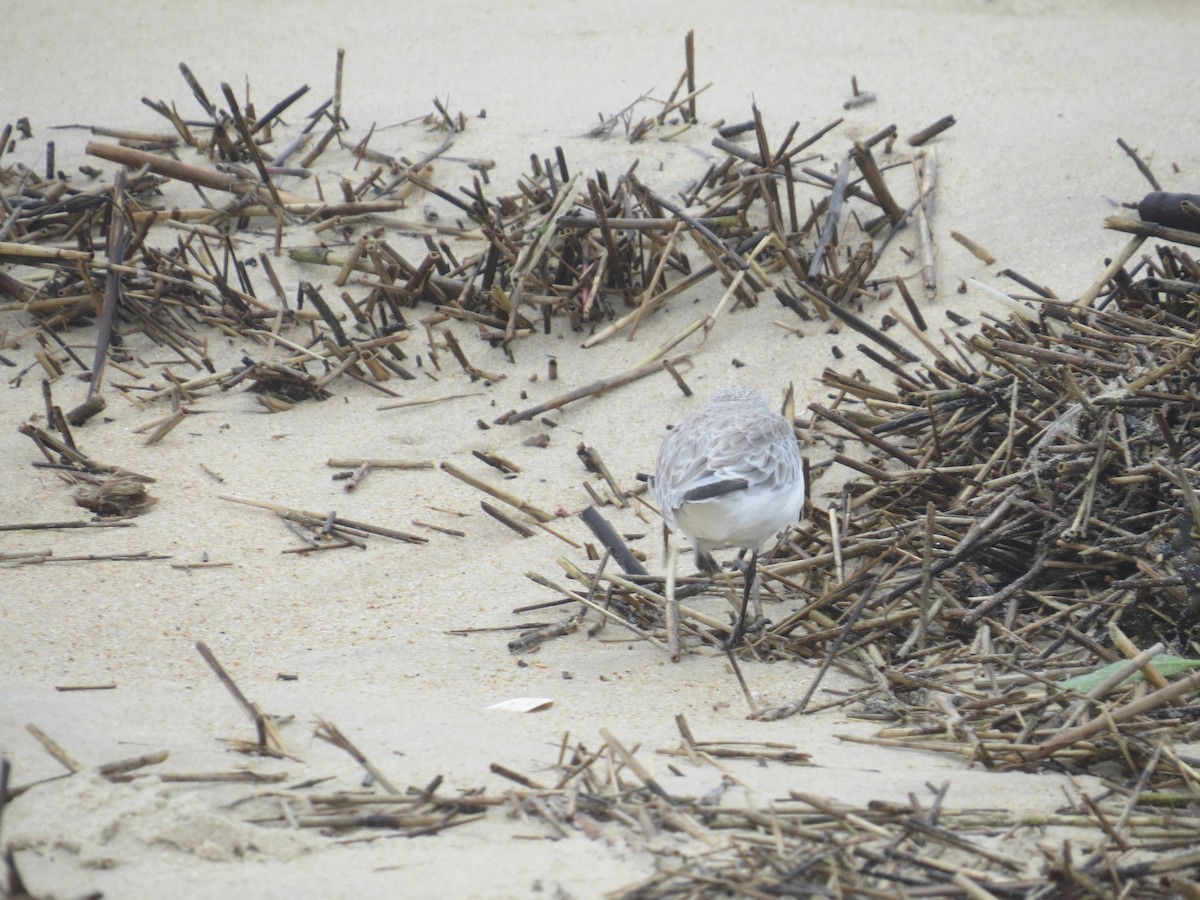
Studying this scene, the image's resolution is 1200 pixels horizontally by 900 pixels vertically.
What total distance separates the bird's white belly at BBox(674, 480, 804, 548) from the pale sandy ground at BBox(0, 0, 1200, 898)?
1.42 feet

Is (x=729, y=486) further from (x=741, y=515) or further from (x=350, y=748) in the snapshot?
(x=350, y=748)

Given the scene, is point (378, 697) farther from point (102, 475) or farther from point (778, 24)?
point (778, 24)

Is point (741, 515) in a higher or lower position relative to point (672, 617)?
higher

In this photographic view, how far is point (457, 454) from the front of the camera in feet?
17.4

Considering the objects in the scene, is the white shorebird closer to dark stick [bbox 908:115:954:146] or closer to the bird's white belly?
the bird's white belly

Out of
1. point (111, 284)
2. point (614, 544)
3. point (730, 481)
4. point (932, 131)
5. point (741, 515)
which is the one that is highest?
point (932, 131)

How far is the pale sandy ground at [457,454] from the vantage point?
2461 mm

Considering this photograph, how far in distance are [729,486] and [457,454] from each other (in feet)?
6.20

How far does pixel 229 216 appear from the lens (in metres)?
6.56

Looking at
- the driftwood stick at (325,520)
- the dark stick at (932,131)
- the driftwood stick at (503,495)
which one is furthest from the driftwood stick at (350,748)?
the dark stick at (932,131)

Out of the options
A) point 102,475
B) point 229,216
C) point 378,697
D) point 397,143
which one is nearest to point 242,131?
point 229,216

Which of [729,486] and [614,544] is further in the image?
[614,544]

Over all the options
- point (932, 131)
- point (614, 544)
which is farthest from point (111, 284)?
point (932, 131)

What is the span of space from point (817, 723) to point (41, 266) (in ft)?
15.7
